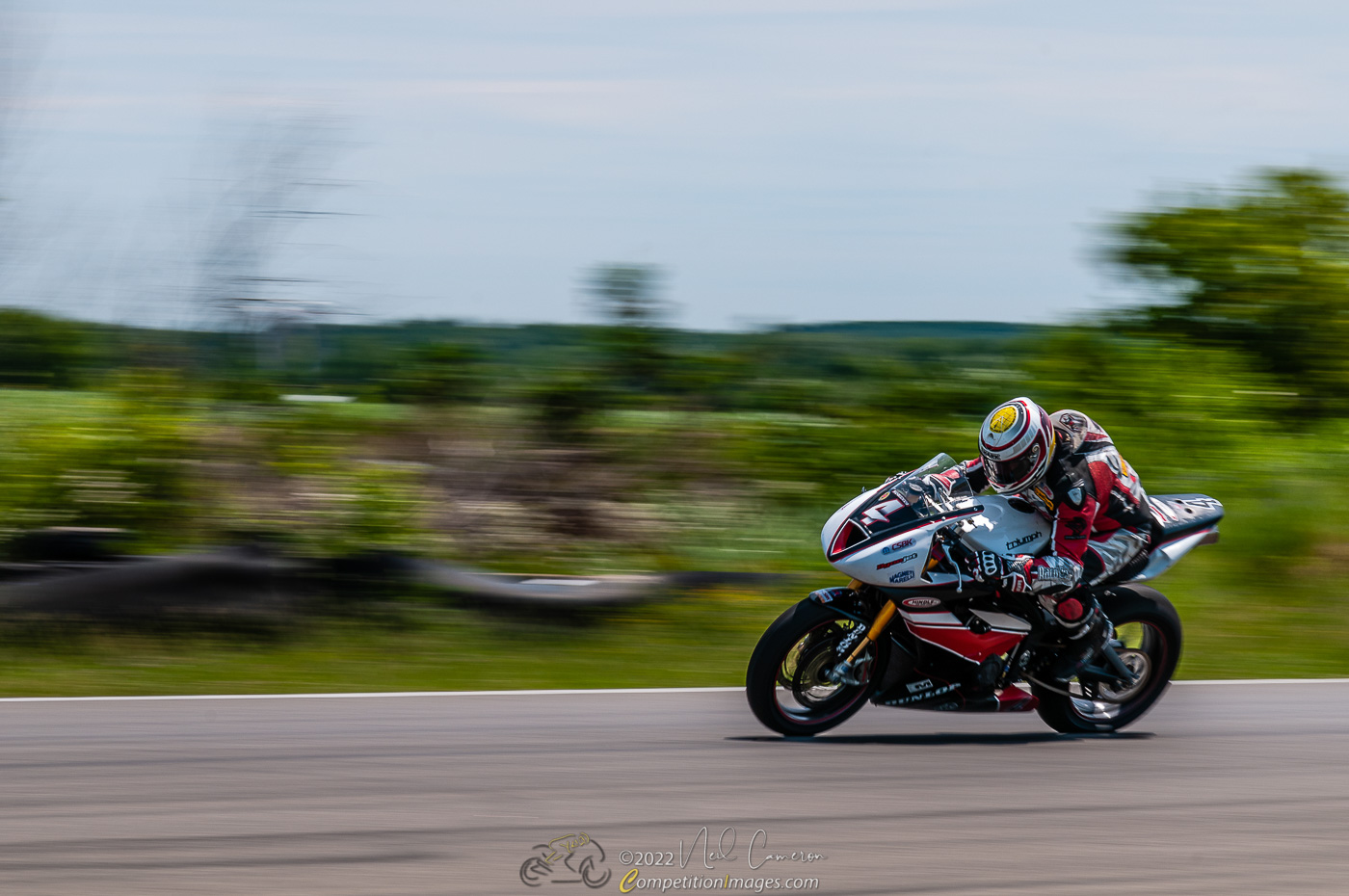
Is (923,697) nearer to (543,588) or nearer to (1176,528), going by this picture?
(1176,528)

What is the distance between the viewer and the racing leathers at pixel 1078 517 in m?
6.11

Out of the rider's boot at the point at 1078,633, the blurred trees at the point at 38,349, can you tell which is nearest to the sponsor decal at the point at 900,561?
the rider's boot at the point at 1078,633

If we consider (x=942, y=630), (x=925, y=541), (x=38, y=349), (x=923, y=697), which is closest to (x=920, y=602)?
(x=942, y=630)

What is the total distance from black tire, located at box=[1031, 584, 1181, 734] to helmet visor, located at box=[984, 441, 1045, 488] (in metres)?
0.72

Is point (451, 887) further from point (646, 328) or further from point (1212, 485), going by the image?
point (1212, 485)

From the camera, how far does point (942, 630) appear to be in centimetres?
616

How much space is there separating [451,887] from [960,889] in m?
1.56

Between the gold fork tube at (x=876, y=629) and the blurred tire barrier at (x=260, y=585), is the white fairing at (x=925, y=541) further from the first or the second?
the blurred tire barrier at (x=260, y=585)

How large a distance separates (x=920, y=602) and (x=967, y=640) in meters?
0.32

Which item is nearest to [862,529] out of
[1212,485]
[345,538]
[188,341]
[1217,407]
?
[345,538]

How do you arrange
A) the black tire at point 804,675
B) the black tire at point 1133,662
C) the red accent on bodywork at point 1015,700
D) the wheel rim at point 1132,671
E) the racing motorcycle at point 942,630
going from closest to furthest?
the black tire at point 804,675 < the racing motorcycle at point 942,630 < the red accent on bodywork at point 1015,700 < the black tire at point 1133,662 < the wheel rim at point 1132,671

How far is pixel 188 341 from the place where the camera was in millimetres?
9859

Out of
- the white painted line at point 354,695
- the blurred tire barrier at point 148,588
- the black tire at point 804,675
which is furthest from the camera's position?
the blurred tire barrier at point 148,588

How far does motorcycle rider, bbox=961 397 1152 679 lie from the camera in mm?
6094
